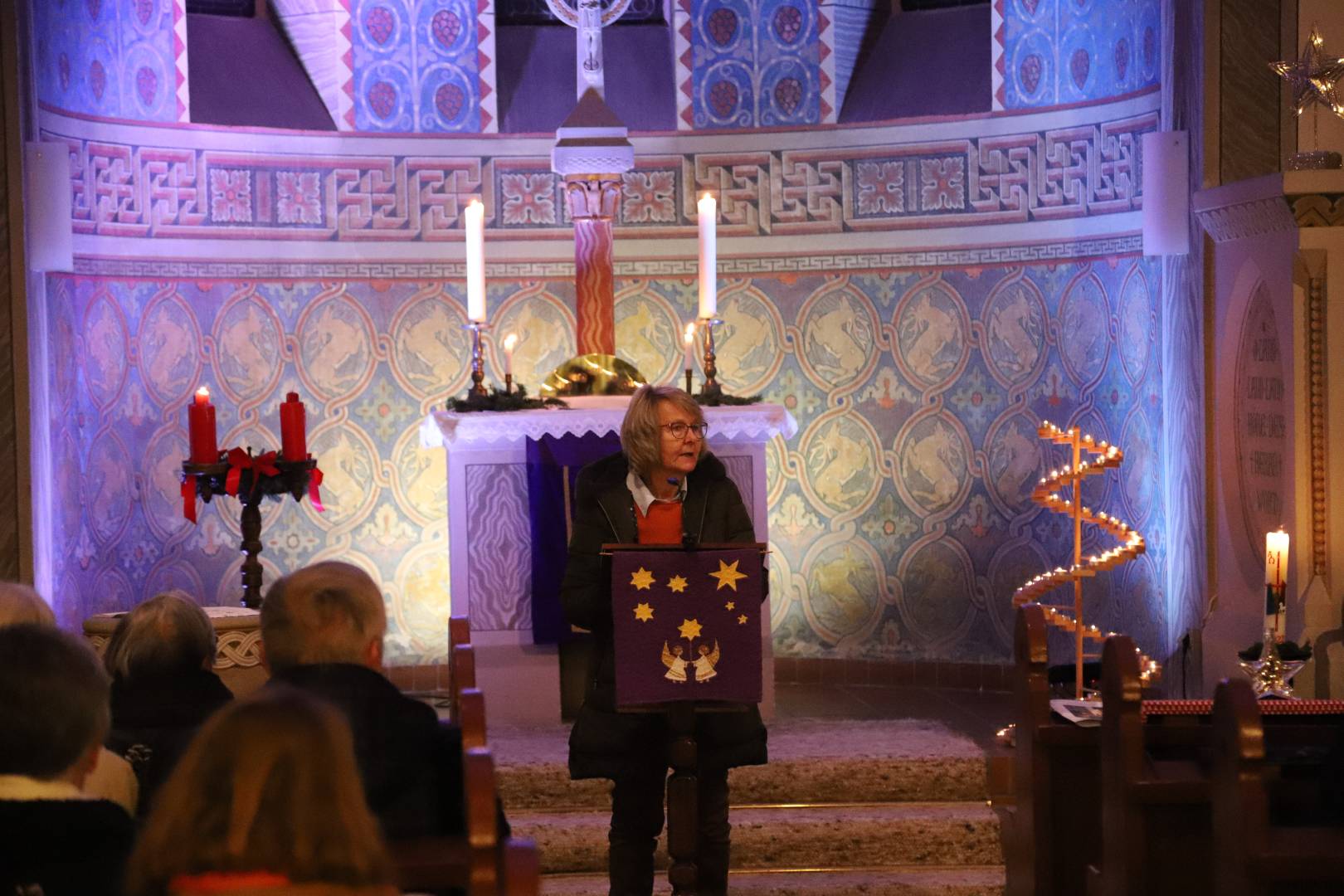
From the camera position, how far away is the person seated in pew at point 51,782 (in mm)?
2434

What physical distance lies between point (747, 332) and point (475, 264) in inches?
81.1

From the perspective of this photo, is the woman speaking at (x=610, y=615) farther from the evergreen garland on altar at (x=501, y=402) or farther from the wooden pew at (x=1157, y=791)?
the evergreen garland on altar at (x=501, y=402)

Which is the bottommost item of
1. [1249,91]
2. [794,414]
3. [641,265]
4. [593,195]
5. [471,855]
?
[471,855]

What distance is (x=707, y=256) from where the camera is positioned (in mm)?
6613

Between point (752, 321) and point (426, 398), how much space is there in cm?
164

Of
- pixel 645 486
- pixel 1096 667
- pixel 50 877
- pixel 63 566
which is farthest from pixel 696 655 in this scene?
pixel 63 566

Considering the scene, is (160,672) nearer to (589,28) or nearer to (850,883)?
(850,883)

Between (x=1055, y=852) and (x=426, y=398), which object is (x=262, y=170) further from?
→ (x=1055, y=852)

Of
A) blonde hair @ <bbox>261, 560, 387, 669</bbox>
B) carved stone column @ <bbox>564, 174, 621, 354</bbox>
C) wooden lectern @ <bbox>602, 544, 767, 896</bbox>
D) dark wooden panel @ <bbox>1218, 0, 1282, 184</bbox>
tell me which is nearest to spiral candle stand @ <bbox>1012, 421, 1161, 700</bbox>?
dark wooden panel @ <bbox>1218, 0, 1282, 184</bbox>

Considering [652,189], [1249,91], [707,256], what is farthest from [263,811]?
[652,189]

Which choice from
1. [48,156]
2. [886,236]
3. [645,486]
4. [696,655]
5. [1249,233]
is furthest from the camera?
[886,236]

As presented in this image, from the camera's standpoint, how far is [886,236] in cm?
819

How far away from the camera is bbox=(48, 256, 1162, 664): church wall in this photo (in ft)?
25.1

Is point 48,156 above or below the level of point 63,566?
above
